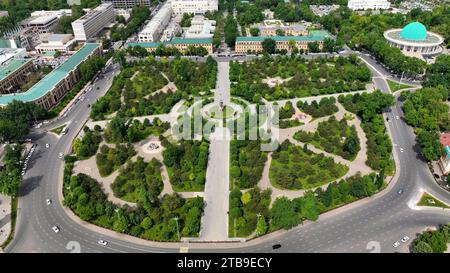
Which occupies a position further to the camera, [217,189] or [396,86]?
[396,86]

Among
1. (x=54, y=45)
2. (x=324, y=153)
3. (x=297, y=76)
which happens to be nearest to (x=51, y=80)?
(x=54, y=45)

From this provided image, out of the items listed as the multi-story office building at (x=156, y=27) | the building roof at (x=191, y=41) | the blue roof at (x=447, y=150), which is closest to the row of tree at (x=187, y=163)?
the blue roof at (x=447, y=150)

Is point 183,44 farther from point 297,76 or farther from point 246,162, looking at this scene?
point 246,162

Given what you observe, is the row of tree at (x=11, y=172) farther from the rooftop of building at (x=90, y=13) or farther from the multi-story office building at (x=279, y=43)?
the rooftop of building at (x=90, y=13)

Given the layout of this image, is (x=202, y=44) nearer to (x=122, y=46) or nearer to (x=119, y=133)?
(x=122, y=46)

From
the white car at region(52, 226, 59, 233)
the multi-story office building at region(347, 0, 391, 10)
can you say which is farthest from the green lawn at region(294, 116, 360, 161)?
the multi-story office building at region(347, 0, 391, 10)

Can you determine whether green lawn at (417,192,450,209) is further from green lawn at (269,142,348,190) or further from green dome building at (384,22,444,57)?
green dome building at (384,22,444,57)
